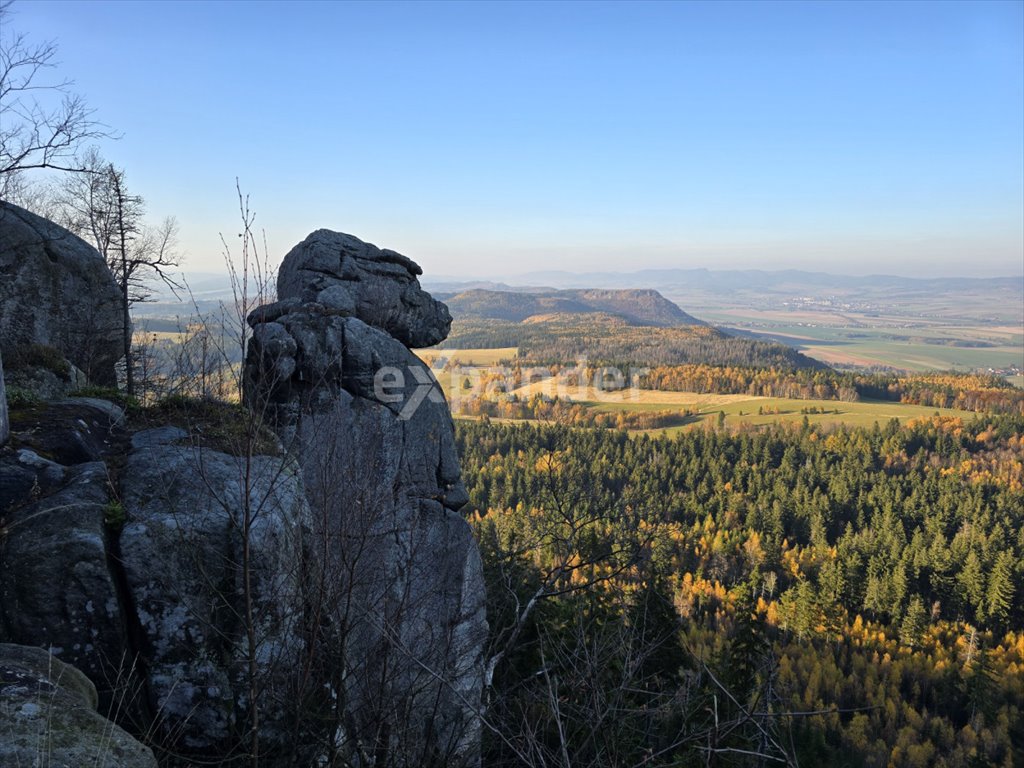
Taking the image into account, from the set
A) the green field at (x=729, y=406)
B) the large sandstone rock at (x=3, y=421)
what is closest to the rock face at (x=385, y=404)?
the large sandstone rock at (x=3, y=421)

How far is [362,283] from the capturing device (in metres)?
18.0

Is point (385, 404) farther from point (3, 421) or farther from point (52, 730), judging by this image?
point (52, 730)

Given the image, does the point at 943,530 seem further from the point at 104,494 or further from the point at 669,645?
the point at 104,494

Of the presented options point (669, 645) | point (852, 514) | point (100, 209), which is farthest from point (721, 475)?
point (100, 209)

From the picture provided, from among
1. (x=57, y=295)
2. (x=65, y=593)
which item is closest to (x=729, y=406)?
(x=57, y=295)

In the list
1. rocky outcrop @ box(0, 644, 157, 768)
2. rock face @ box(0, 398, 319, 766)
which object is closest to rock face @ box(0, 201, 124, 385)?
rock face @ box(0, 398, 319, 766)

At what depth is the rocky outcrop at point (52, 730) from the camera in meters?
4.19

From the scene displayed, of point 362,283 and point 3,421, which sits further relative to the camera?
point 362,283

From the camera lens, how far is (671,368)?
16738 centimetres

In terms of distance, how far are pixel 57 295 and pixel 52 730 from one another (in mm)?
16903

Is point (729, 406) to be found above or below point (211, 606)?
below

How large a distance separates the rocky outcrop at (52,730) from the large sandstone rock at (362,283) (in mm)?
12185

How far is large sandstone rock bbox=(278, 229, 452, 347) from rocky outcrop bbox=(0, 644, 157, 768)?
40.0ft

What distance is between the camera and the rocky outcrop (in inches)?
165
